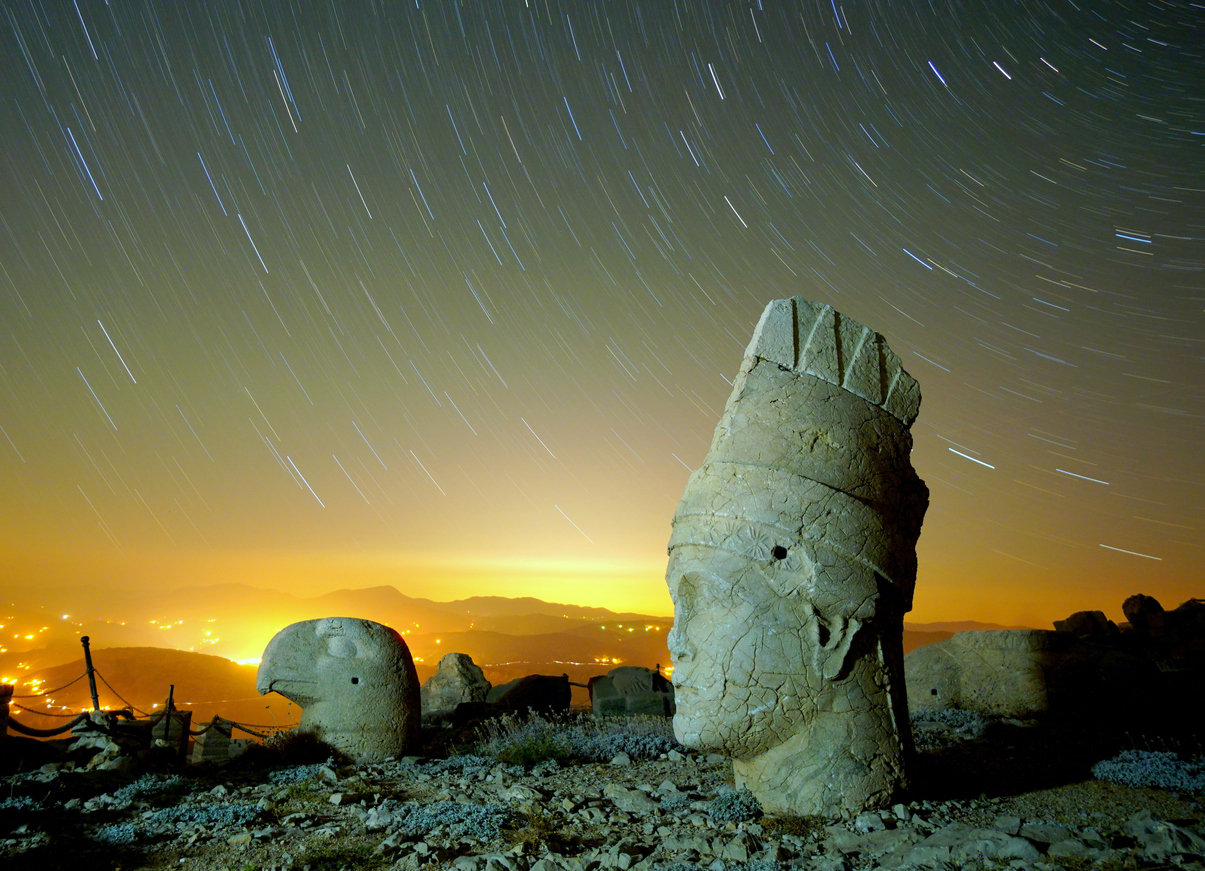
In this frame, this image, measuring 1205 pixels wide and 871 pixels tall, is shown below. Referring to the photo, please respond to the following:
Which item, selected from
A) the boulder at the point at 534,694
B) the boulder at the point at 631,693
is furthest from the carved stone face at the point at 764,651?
the boulder at the point at 534,694

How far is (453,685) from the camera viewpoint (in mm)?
14984

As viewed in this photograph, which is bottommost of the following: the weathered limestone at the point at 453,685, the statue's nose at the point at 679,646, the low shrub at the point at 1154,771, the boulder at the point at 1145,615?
the weathered limestone at the point at 453,685

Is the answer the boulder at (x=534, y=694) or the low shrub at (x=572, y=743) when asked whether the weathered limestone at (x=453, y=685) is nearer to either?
the boulder at (x=534, y=694)

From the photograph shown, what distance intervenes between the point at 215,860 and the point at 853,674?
4620 mm

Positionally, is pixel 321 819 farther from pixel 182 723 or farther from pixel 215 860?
pixel 182 723

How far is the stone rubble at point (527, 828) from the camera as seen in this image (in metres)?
3.98

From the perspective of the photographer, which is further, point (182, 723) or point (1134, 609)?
point (1134, 609)

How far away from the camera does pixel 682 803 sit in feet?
17.7

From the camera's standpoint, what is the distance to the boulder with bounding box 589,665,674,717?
1315cm

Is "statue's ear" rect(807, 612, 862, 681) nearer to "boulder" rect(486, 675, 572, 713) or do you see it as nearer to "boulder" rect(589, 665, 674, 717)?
"boulder" rect(589, 665, 674, 717)

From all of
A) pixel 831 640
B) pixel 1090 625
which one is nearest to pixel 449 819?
pixel 831 640

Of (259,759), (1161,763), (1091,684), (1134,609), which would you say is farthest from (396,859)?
(1134,609)

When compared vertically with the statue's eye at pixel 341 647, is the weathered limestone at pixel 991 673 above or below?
below

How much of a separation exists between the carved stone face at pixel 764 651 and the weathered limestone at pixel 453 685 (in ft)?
36.5
